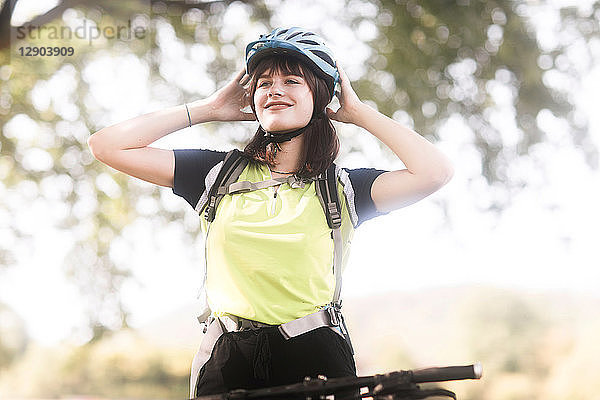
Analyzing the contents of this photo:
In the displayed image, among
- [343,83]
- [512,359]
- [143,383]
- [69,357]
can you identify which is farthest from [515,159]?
[69,357]

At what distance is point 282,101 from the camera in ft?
7.95

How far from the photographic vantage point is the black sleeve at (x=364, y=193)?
95.0 inches

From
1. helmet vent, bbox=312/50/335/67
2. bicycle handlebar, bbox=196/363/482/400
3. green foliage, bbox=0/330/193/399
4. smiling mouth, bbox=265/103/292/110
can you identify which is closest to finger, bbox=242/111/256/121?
smiling mouth, bbox=265/103/292/110

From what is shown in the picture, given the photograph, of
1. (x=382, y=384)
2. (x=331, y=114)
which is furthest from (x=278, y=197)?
(x=382, y=384)

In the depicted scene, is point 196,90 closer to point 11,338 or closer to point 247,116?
point 247,116

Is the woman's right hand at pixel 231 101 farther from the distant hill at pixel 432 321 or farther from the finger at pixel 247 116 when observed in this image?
the distant hill at pixel 432 321

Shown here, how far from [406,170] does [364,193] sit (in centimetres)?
17

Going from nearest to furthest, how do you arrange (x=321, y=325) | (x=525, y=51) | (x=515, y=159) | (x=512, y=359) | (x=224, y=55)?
(x=321, y=325), (x=525, y=51), (x=515, y=159), (x=224, y=55), (x=512, y=359)

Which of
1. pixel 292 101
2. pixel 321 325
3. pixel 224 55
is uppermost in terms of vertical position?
pixel 224 55

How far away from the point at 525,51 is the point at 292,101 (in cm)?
518

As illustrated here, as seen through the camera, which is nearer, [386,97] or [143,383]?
[386,97]

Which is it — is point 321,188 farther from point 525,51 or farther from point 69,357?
point 69,357

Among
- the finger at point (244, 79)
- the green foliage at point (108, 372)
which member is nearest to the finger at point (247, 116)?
the finger at point (244, 79)

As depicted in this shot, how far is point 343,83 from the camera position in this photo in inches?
101
